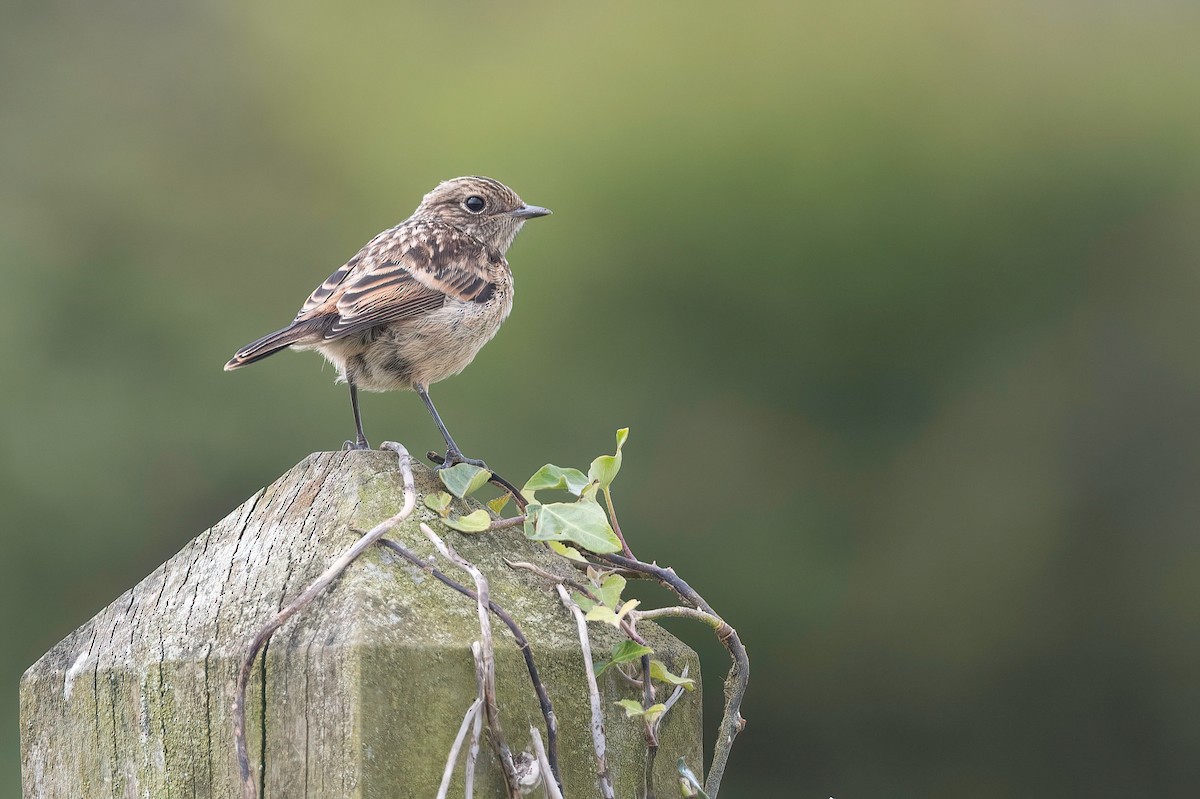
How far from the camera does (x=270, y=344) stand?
10.5ft

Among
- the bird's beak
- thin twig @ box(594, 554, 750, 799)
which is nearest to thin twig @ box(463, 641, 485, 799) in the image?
thin twig @ box(594, 554, 750, 799)

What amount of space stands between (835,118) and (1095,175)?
5.20ft

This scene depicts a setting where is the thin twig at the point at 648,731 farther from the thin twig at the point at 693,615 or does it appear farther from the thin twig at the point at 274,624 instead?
the thin twig at the point at 274,624

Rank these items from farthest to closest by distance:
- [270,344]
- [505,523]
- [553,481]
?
1. [270,344]
2. [553,481]
3. [505,523]

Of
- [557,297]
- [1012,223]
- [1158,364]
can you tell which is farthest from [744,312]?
[1158,364]

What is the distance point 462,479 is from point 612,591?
239mm

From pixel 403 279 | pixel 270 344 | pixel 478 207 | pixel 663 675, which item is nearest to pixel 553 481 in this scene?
pixel 663 675

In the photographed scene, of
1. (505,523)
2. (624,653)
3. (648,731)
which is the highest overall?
(505,523)

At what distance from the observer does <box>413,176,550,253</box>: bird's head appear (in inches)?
177

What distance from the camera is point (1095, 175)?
26.5ft

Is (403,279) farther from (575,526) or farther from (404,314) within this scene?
(575,526)

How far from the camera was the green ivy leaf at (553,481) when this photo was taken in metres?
1.84

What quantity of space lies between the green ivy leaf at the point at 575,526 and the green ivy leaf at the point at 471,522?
0.06 meters

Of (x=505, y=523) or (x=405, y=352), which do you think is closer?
(x=505, y=523)
